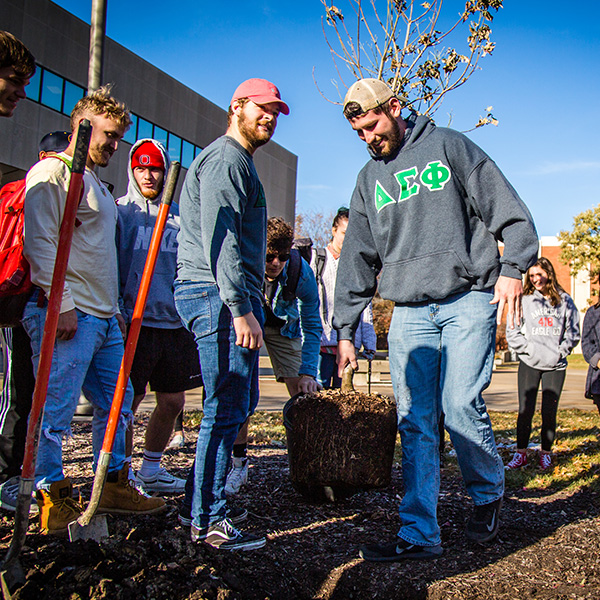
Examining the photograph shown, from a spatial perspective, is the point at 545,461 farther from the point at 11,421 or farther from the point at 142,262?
the point at 11,421

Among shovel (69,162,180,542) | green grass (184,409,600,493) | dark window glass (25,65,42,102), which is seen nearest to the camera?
shovel (69,162,180,542)

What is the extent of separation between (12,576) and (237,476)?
85.1 inches

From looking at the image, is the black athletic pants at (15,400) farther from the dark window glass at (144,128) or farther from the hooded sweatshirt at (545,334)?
the dark window glass at (144,128)

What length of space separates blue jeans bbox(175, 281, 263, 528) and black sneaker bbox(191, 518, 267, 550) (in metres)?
0.03

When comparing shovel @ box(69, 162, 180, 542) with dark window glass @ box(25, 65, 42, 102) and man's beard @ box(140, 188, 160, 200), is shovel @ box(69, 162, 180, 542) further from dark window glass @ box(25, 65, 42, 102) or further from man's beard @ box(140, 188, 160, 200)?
dark window glass @ box(25, 65, 42, 102)

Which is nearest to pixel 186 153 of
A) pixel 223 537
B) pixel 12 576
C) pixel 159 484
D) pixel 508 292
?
pixel 159 484

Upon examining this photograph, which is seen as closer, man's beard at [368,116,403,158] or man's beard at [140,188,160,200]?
man's beard at [368,116,403,158]

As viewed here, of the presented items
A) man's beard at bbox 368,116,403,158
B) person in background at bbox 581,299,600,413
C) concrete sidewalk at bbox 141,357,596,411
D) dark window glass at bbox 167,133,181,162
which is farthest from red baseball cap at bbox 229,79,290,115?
dark window glass at bbox 167,133,181,162

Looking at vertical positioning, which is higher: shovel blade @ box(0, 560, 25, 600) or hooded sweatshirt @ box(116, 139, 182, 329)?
hooded sweatshirt @ box(116, 139, 182, 329)

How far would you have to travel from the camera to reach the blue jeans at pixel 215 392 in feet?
8.57

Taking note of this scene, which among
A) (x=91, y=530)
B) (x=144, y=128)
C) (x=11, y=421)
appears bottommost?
(x=91, y=530)

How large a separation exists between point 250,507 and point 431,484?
3.81 ft

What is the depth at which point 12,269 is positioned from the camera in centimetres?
263

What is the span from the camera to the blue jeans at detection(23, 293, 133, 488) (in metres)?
2.62
